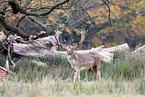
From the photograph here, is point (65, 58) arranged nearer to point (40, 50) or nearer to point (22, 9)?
point (40, 50)

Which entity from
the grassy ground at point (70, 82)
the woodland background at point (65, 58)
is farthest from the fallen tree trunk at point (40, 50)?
the grassy ground at point (70, 82)

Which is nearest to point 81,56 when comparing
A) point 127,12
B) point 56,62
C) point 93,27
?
point 56,62

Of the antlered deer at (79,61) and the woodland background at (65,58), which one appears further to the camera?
the antlered deer at (79,61)

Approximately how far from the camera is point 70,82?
24.6 ft

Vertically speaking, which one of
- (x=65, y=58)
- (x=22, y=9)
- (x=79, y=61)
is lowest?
(x=65, y=58)

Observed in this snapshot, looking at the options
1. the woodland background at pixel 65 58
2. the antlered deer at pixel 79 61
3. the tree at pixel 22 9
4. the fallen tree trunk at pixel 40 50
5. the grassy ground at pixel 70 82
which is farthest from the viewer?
the fallen tree trunk at pixel 40 50

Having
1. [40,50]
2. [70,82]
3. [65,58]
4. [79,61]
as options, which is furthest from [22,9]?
[65,58]

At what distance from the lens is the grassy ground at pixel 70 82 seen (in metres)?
4.99

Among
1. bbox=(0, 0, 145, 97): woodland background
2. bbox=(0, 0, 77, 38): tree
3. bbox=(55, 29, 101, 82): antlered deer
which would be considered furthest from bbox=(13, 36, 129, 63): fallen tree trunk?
bbox=(55, 29, 101, 82): antlered deer

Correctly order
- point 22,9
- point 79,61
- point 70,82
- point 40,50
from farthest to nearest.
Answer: point 40,50, point 79,61, point 22,9, point 70,82

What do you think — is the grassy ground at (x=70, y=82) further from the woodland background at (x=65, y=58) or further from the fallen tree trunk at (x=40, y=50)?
the fallen tree trunk at (x=40, y=50)

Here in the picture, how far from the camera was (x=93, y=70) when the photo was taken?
9172 mm

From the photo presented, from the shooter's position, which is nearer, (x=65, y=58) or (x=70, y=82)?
(x=70, y=82)

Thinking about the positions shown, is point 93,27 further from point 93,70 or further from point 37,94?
point 37,94
